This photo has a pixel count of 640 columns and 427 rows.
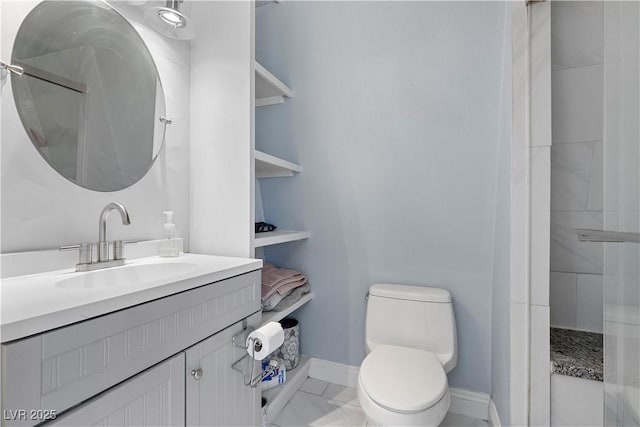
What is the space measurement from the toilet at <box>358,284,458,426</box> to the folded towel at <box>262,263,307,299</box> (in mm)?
419

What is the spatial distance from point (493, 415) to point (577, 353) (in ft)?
2.11

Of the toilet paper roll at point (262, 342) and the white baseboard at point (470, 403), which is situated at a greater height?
the toilet paper roll at point (262, 342)

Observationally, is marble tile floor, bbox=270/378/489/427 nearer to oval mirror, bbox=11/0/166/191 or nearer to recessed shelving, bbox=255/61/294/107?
oval mirror, bbox=11/0/166/191

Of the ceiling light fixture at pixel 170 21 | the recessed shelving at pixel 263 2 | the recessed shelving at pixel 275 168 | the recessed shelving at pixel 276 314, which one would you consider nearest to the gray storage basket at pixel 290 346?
the recessed shelving at pixel 276 314

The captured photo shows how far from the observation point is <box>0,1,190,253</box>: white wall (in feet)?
2.78

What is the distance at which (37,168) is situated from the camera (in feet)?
2.97

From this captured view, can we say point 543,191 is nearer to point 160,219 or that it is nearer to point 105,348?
point 105,348

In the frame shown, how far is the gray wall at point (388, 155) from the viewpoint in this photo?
1490 mm

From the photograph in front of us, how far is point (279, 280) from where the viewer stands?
5.09ft

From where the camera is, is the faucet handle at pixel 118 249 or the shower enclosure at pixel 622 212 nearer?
the shower enclosure at pixel 622 212

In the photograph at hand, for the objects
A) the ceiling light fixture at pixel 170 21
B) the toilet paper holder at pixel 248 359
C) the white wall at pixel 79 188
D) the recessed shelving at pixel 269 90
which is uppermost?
the ceiling light fixture at pixel 170 21

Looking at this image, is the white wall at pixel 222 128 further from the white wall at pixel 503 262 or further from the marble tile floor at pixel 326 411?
the white wall at pixel 503 262

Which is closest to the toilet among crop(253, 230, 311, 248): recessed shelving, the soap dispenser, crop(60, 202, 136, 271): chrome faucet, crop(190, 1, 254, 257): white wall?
crop(253, 230, 311, 248): recessed shelving

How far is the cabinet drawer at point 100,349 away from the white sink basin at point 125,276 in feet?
0.36
